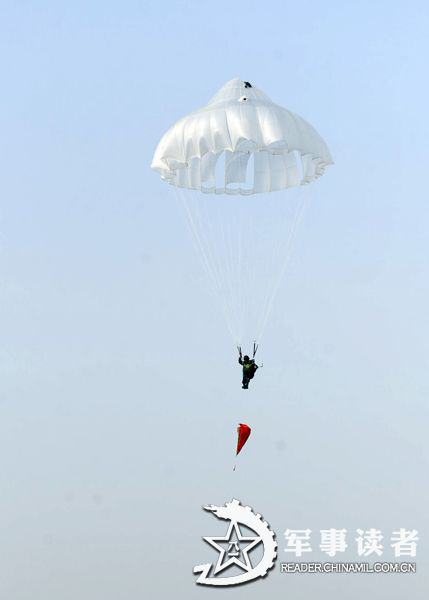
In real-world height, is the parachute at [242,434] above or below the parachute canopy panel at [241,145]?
below

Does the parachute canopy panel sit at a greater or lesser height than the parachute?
greater

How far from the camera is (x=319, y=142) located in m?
37.9

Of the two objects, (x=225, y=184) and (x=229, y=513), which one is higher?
(x=225, y=184)

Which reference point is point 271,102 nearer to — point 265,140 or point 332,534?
point 265,140

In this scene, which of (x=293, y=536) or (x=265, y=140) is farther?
(x=293, y=536)

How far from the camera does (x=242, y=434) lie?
1515 inches

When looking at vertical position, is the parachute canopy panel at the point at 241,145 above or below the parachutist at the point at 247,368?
above

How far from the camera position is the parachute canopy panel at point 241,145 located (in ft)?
119

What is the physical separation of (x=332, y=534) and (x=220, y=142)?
12.5m

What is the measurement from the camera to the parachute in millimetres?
38406

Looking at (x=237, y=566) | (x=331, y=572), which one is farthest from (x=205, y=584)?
(x=331, y=572)

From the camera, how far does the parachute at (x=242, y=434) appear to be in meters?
38.4

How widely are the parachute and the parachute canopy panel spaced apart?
733cm

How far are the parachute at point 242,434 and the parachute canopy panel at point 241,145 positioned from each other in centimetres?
733
